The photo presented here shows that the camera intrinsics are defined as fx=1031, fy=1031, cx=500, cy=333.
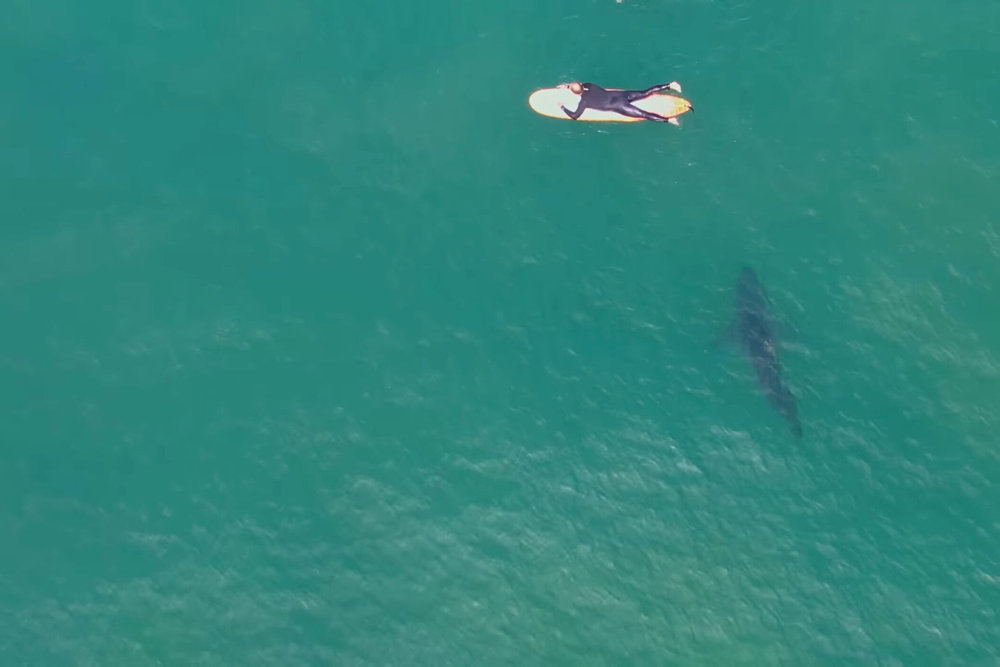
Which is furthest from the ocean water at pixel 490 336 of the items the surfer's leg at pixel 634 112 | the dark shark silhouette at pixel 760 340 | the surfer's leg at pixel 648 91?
the surfer's leg at pixel 634 112

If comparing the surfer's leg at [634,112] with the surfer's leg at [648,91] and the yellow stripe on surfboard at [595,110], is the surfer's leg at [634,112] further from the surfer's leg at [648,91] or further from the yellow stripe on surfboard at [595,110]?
the surfer's leg at [648,91]

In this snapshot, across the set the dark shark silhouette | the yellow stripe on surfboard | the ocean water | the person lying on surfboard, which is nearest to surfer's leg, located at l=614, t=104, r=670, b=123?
the person lying on surfboard

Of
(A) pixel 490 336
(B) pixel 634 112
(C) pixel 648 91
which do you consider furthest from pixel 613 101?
(A) pixel 490 336

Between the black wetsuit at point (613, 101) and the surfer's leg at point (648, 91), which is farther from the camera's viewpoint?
the black wetsuit at point (613, 101)

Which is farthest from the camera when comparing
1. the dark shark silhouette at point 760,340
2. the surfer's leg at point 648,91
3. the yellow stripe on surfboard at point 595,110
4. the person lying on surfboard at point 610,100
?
the yellow stripe on surfboard at point 595,110

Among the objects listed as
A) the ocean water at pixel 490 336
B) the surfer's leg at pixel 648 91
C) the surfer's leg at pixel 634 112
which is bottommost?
the ocean water at pixel 490 336

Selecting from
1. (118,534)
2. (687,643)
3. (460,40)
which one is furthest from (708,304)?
(118,534)

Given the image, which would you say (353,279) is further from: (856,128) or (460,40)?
(856,128)

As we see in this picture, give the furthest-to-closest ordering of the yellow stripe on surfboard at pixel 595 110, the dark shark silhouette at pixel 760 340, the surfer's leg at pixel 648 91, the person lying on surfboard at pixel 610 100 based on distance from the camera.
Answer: the yellow stripe on surfboard at pixel 595 110 < the person lying on surfboard at pixel 610 100 < the surfer's leg at pixel 648 91 < the dark shark silhouette at pixel 760 340
